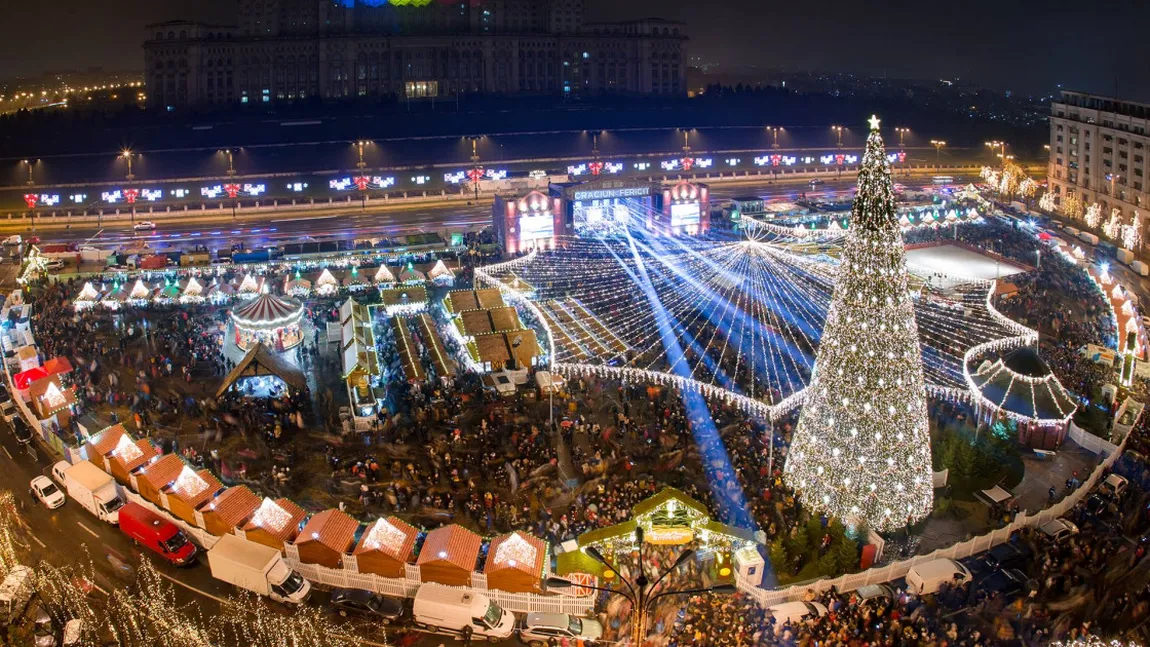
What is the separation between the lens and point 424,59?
105m

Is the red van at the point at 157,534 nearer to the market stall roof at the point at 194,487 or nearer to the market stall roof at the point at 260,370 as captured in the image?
the market stall roof at the point at 194,487

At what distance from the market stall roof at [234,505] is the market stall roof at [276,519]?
1.14 ft

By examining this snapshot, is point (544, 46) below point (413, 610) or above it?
above

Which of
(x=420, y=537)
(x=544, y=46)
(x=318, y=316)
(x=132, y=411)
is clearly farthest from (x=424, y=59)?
(x=420, y=537)

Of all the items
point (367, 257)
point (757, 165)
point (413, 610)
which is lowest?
point (413, 610)

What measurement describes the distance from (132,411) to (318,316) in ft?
32.3

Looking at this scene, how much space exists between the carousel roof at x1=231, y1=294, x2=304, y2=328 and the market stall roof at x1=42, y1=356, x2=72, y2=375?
5.53m

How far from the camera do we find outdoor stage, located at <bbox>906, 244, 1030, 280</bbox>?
37625mm

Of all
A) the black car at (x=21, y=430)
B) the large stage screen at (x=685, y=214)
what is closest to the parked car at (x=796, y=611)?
the black car at (x=21, y=430)

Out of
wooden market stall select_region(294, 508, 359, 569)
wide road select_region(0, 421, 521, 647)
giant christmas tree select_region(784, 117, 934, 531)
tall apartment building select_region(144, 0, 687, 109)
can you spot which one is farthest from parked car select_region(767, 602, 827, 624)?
tall apartment building select_region(144, 0, 687, 109)

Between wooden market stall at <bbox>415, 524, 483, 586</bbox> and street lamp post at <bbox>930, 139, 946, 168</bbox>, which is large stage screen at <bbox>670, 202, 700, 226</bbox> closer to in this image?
wooden market stall at <bbox>415, 524, 483, 586</bbox>

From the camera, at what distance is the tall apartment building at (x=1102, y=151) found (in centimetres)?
5041

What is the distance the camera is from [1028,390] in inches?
941

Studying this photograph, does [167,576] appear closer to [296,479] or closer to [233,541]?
[233,541]
